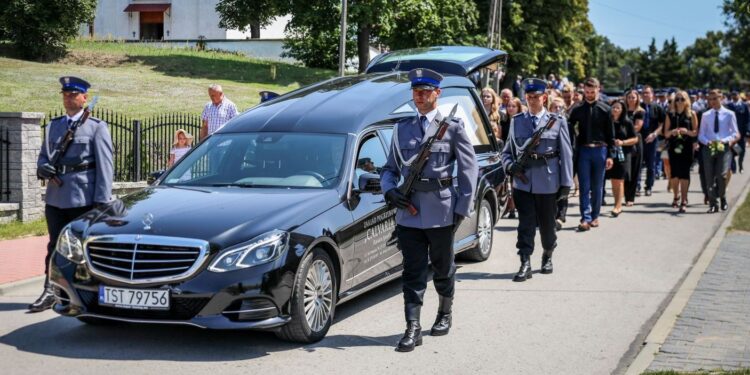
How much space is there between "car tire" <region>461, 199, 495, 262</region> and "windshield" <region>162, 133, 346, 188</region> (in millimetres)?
2877

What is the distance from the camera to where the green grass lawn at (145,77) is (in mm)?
32094

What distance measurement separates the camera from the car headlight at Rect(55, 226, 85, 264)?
284 inches

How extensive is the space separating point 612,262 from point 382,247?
4.07 meters

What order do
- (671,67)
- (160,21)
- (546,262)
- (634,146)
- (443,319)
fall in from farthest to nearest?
(671,67), (160,21), (634,146), (546,262), (443,319)

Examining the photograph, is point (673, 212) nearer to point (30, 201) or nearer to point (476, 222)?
point (476, 222)

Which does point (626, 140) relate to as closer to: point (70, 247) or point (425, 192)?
point (425, 192)

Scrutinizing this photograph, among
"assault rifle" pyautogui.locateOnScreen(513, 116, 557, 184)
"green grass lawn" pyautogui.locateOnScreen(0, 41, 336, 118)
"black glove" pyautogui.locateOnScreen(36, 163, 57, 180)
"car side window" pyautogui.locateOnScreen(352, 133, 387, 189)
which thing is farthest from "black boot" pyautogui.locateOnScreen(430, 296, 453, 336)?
"green grass lawn" pyautogui.locateOnScreen(0, 41, 336, 118)

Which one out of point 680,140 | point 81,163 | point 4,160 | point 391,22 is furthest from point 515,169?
point 391,22

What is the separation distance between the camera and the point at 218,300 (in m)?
6.82

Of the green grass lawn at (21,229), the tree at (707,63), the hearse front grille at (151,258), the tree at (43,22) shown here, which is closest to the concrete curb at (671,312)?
the hearse front grille at (151,258)

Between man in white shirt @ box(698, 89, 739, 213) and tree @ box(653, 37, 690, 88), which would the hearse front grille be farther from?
tree @ box(653, 37, 690, 88)

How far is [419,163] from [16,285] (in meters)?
4.65

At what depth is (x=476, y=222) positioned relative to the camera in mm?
10805

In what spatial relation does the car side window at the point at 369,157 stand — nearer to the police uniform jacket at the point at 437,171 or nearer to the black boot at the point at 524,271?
the police uniform jacket at the point at 437,171
